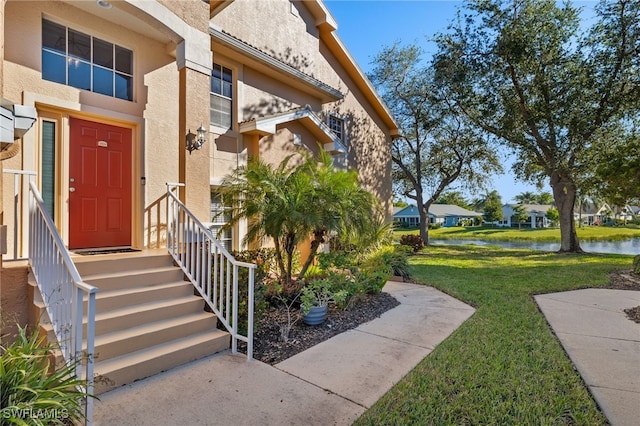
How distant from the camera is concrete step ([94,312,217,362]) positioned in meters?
3.67

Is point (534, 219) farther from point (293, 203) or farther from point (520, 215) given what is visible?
point (293, 203)

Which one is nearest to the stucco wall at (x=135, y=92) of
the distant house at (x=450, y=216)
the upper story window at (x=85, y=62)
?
the upper story window at (x=85, y=62)

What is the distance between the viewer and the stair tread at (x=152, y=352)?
3.52 m

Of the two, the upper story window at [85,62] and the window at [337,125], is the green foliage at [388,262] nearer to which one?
the window at [337,125]

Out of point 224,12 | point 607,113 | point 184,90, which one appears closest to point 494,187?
point 607,113

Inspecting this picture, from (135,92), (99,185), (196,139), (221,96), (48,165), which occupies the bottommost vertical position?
(99,185)

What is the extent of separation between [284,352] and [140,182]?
400 cm

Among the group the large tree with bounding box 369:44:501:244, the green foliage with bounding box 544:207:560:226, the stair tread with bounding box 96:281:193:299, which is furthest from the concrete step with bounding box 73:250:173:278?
the green foliage with bounding box 544:207:560:226

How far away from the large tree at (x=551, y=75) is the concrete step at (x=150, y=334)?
51.7 feet

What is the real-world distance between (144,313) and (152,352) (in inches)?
21.0

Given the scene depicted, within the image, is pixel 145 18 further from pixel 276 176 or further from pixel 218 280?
pixel 218 280

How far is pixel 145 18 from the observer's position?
5402mm

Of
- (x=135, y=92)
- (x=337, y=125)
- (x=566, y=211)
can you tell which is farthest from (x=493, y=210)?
(x=135, y=92)

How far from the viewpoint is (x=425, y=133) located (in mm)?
20641
